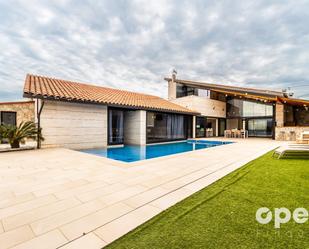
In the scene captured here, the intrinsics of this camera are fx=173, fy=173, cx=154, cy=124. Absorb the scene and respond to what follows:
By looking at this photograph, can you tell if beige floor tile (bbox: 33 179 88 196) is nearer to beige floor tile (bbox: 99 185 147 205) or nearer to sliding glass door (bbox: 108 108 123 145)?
beige floor tile (bbox: 99 185 147 205)

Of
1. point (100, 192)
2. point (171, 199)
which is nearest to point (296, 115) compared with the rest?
point (171, 199)

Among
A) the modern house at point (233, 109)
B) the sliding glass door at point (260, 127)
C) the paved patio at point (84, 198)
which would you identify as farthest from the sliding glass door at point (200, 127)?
the paved patio at point (84, 198)

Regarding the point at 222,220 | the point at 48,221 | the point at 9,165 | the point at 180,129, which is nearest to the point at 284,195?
the point at 222,220

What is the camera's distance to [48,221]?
2582 millimetres

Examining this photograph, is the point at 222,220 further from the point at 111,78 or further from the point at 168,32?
the point at 111,78

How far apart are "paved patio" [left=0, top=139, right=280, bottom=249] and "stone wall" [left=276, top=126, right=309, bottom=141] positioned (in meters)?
15.9

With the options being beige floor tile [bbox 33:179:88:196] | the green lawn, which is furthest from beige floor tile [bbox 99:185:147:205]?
beige floor tile [bbox 33:179:88:196]

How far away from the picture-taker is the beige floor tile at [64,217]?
242 cm

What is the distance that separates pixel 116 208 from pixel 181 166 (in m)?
3.51

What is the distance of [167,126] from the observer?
17.6m

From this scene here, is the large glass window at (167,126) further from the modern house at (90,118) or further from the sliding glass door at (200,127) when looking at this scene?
the sliding glass door at (200,127)

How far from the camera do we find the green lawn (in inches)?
82.3

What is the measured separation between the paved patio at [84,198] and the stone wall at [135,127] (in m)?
8.63

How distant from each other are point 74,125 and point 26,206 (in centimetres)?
882
